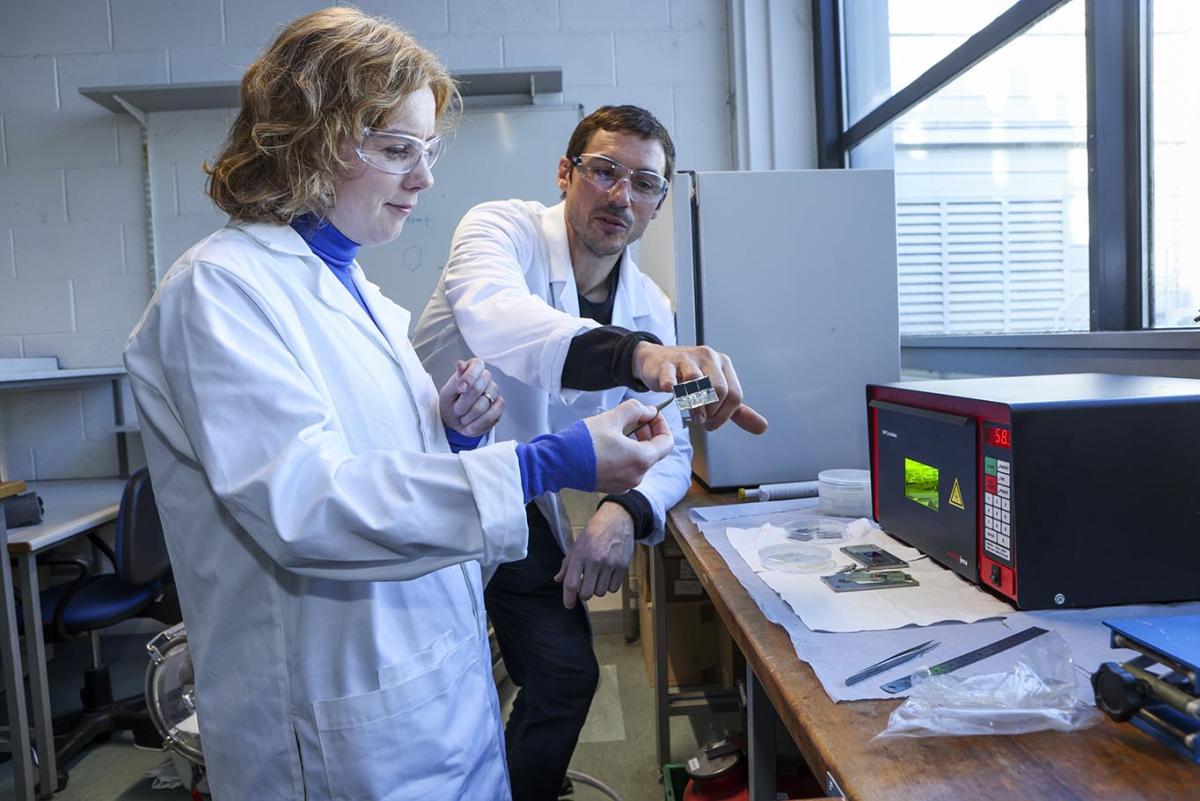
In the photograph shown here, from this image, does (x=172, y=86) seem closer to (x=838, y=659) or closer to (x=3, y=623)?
(x=3, y=623)

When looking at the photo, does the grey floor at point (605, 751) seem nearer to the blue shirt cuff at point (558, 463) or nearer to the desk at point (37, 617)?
the desk at point (37, 617)

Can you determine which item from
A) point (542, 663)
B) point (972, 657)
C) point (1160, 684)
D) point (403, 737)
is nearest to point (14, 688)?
point (542, 663)

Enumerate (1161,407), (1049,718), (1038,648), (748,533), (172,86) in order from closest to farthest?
(1049,718) < (1038,648) < (1161,407) < (748,533) < (172,86)

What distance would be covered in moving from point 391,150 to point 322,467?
1.31 feet

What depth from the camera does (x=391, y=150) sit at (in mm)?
904

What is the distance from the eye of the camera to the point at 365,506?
2.31ft

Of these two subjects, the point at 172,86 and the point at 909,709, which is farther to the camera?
the point at 172,86

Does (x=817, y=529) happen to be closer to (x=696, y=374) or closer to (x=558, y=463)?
(x=696, y=374)

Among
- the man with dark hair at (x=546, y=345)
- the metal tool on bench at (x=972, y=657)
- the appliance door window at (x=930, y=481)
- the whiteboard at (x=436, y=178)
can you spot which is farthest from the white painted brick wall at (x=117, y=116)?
the metal tool on bench at (x=972, y=657)

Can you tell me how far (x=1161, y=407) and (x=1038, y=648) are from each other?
0.33 m

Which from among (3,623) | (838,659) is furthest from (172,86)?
(838,659)

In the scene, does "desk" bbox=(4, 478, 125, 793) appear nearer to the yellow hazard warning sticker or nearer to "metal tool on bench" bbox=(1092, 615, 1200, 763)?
the yellow hazard warning sticker

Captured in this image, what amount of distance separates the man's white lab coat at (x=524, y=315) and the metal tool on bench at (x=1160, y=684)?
2.63 feet

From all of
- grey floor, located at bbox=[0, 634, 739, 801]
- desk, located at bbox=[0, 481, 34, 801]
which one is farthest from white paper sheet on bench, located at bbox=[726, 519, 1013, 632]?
desk, located at bbox=[0, 481, 34, 801]
